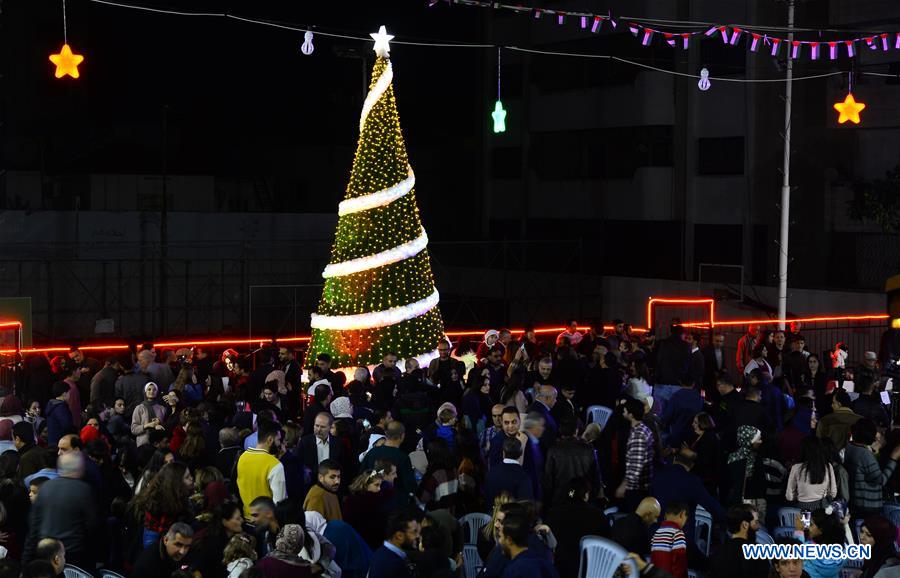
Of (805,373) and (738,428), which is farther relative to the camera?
(805,373)

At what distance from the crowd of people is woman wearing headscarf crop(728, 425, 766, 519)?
0.06 feet

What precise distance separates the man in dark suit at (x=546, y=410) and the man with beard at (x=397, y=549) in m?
3.50

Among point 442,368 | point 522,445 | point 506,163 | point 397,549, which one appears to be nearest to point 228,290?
point 506,163

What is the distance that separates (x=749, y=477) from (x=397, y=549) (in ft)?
14.3

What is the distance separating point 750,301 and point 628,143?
365 inches

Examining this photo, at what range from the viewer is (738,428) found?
11.7 metres

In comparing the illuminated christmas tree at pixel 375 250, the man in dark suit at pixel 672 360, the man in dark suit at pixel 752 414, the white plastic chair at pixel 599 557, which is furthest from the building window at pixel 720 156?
the white plastic chair at pixel 599 557

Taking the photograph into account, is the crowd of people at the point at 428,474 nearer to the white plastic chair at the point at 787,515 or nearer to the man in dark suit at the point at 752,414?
the man in dark suit at the point at 752,414

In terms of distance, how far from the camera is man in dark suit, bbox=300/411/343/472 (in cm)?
1115

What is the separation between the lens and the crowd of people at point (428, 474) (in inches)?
319

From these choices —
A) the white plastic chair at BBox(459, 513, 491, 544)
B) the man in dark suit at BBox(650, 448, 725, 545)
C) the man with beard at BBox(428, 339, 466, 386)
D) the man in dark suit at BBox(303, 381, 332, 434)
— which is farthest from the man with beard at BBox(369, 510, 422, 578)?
the man with beard at BBox(428, 339, 466, 386)

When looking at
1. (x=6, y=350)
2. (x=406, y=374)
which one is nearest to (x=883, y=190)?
(x=406, y=374)

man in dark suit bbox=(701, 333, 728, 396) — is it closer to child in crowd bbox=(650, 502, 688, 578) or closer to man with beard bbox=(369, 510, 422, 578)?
child in crowd bbox=(650, 502, 688, 578)

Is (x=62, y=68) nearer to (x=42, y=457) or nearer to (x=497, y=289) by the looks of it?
(x=42, y=457)
